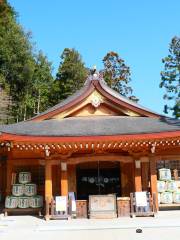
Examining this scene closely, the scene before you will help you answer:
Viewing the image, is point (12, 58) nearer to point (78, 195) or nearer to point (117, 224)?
point (78, 195)

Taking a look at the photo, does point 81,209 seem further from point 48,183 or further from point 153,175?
point 153,175

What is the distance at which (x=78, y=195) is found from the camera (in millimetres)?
18047

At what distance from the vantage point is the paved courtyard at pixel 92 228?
434 inches

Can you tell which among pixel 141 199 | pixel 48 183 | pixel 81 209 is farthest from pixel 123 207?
pixel 48 183

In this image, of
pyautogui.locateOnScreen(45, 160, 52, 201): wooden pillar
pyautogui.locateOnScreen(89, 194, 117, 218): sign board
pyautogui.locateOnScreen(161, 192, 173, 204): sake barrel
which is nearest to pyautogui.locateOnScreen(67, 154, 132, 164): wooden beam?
pyautogui.locateOnScreen(45, 160, 52, 201): wooden pillar

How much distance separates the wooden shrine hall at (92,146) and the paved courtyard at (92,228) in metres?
1.85

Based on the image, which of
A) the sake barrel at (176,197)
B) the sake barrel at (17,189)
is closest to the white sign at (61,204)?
the sake barrel at (17,189)

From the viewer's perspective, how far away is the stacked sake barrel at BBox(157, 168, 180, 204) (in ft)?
55.0

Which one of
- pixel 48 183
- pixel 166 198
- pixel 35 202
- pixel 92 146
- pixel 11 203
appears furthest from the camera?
pixel 166 198

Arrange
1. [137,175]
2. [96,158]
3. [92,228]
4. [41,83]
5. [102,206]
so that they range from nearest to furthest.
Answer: [92,228], [102,206], [137,175], [96,158], [41,83]

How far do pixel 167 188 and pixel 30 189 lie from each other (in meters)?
6.54

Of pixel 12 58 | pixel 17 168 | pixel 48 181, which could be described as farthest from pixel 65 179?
pixel 12 58

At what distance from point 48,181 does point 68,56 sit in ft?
112

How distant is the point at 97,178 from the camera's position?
60.0 ft
